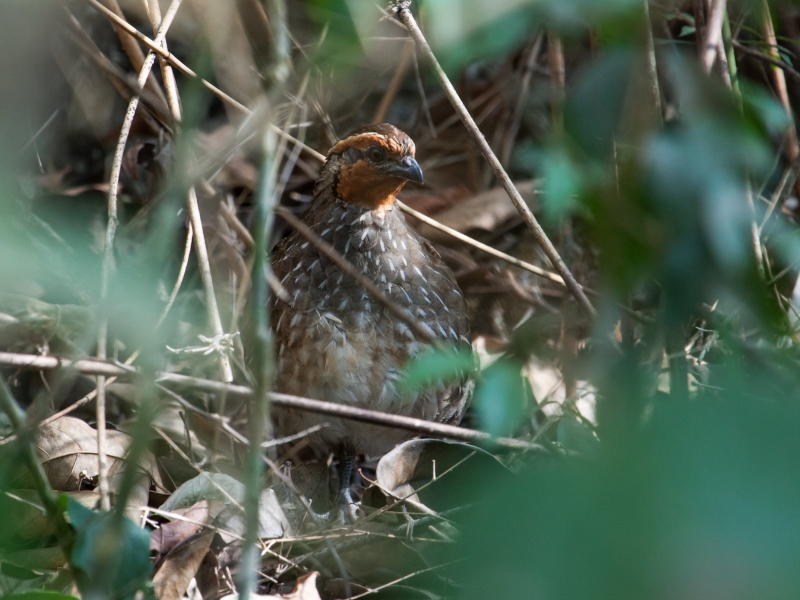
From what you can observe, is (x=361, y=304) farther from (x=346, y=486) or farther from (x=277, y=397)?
(x=277, y=397)

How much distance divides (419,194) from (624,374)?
3519 mm

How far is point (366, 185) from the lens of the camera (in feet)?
10.6

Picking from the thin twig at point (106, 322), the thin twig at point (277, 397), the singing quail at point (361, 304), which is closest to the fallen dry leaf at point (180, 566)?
the thin twig at point (106, 322)

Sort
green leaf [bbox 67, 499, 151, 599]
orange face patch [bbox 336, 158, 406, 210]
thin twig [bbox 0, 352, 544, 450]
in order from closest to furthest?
1. green leaf [bbox 67, 499, 151, 599]
2. thin twig [bbox 0, 352, 544, 450]
3. orange face patch [bbox 336, 158, 406, 210]

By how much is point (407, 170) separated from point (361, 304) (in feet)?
1.74

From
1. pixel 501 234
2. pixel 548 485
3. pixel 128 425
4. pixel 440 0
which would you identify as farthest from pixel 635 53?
pixel 501 234

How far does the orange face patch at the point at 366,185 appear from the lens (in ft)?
10.5

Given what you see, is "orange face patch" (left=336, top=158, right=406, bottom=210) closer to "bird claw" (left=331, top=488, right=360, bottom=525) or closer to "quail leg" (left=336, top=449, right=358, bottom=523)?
"quail leg" (left=336, top=449, right=358, bottom=523)

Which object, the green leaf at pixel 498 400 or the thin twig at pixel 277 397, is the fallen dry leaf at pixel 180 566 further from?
the green leaf at pixel 498 400

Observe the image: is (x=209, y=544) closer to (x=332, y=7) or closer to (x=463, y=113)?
(x=463, y=113)

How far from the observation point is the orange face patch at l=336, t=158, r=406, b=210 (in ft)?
10.5

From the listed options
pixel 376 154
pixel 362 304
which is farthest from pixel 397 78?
pixel 362 304

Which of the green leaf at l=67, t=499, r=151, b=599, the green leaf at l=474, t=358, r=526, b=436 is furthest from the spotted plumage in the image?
the green leaf at l=474, t=358, r=526, b=436

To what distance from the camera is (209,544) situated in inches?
93.5
